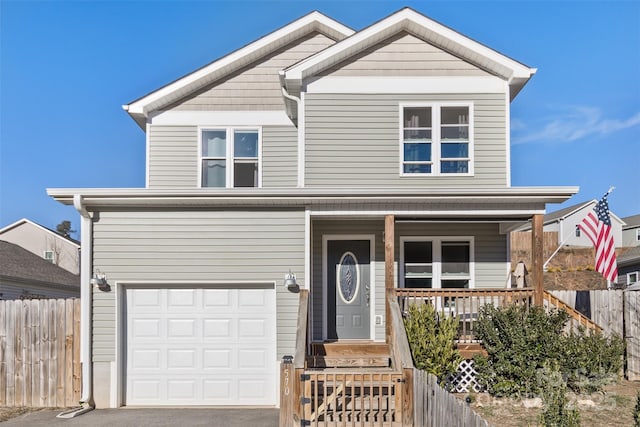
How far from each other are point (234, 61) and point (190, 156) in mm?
2362

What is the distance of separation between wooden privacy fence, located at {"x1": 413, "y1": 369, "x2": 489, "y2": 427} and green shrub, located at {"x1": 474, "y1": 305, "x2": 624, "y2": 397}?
2.08m

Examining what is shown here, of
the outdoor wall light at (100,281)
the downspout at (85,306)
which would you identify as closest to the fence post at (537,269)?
the outdoor wall light at (100,281)

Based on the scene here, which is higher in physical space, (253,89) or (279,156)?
(253,89)

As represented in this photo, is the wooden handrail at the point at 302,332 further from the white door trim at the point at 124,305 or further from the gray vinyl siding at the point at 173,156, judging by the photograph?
the gray vinyl siding at the point at 173,156

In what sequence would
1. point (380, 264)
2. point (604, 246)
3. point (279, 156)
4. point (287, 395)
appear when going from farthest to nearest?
point (604, 246), point (279, 156), point (380, 264), point (287, 395)

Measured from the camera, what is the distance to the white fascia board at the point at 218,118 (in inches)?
509

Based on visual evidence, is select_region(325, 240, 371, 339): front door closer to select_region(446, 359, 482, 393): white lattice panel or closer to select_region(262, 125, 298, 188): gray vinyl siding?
select_region(262, 125, 298, 188): gray vinyl siding

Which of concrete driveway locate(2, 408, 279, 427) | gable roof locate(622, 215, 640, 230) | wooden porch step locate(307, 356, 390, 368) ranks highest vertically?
gable roof locate(622, 215, 640, 230)

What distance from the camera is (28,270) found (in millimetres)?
22109

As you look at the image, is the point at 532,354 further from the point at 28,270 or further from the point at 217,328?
the point at 28,270

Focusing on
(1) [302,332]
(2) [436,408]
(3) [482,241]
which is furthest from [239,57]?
(2) [436,408]

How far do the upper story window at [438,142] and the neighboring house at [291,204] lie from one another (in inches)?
1.2

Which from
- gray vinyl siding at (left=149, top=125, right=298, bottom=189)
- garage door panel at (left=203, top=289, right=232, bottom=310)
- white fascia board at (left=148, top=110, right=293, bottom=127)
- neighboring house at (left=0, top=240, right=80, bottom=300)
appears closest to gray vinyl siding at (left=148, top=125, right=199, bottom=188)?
gray vinyl siding at (left=149, top=125, right=298, bottom=189)

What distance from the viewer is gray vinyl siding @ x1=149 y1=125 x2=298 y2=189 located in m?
12.8
